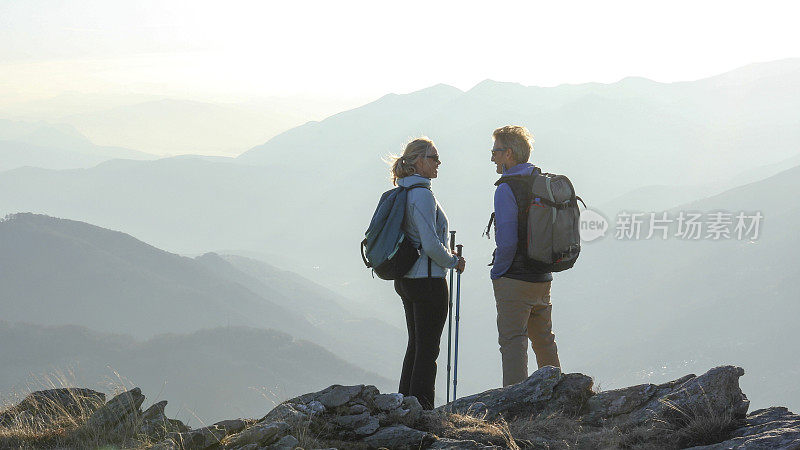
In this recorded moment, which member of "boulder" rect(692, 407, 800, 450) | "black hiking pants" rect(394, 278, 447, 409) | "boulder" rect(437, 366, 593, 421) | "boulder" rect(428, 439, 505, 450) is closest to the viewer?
"boulder" rect(692, 407, 800, 450)

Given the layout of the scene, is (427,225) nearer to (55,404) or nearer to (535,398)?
(535,398)

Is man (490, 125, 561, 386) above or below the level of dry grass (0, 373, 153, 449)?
above

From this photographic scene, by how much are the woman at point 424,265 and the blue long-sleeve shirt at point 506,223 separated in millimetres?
553

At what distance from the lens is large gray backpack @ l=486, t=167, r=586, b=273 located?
712 centimetres

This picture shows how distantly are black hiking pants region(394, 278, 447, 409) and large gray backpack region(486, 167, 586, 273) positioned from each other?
1045 mm

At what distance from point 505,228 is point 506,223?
5 centimetres

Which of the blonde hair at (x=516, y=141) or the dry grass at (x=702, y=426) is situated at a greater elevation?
the blonde hair at (x=516, y=141)

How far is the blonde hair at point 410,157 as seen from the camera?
6792 millimetres

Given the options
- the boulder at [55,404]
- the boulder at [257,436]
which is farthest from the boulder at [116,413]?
the boulder at [257,436]

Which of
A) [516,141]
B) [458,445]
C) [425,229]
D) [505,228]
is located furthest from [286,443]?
[516,141]

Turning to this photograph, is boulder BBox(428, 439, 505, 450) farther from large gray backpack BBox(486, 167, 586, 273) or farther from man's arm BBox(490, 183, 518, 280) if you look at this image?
large gray backpack BBox(486, 167, 586, 273)

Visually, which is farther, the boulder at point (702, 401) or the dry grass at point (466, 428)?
the boulder at point (702, 401)

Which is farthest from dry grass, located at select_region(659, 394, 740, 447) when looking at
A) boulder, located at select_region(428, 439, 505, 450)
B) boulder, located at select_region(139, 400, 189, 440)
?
boulder, located at select_region(139, 400, 189, 440)

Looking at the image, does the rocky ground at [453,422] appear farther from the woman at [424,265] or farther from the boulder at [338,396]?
the woman at [424,265]
